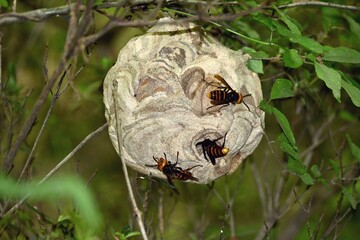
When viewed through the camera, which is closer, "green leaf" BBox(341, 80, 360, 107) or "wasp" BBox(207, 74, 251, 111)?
"green leaf" BBox(341, 80, 360, 107)

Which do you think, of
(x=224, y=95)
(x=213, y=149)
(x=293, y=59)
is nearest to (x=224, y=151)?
(x=213, y=149)

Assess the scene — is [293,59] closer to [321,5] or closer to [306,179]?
[321,5]

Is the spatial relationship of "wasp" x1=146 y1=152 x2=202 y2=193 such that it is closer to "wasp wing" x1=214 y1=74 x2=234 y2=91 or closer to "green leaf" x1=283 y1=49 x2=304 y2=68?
"wasp wing" x1=214 y1=74 x2=234 y2=91

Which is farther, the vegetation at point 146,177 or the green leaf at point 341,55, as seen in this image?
the green leaf at point 341,55

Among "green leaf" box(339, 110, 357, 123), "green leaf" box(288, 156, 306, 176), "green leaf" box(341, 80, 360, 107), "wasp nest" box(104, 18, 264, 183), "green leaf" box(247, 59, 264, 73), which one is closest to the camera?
"green leaf" box(341, 80, 360, 107)

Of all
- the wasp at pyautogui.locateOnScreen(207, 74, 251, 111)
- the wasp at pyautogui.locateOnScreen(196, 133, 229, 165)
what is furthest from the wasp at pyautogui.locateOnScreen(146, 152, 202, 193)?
the wasp at pyautogui.locateOnScreen(207, 74, 251, 111)

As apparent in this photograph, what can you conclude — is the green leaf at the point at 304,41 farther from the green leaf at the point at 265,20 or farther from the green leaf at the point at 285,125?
the green leaf at the point at 285,125

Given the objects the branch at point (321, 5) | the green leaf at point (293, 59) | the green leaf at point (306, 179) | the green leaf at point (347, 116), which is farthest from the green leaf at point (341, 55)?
the green leaf at point (347, 116)
